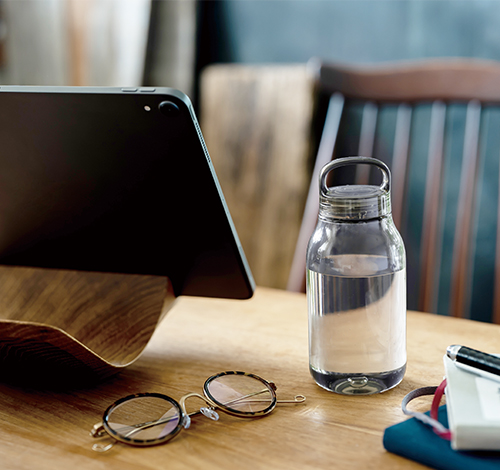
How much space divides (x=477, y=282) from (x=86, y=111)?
1.41 meters

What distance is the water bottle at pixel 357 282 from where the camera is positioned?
0.54 m

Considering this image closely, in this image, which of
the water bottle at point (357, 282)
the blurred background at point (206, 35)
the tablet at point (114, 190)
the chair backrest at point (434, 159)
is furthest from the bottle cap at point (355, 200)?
the blurred background at point (206, 35)

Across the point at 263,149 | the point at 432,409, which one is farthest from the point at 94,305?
the point at 263,149

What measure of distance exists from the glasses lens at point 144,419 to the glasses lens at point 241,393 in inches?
2.1

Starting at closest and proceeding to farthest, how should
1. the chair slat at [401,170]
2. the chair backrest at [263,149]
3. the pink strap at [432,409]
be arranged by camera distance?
the pink strap at [432,409] < the chair slat at [401,170] < the chair backrest at [263,149]

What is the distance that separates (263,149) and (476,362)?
52.0 inches

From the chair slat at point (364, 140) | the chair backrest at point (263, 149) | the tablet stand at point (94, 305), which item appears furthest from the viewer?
the chair backrest at point (263, 149)

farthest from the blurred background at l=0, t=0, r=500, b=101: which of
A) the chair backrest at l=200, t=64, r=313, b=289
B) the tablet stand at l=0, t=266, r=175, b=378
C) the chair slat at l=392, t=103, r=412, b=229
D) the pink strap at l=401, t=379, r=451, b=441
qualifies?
the pink strap at l=401, t=379, r=451, b=441

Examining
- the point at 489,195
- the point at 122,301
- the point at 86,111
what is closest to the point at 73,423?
the point at 122,301

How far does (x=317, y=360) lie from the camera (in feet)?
1.88

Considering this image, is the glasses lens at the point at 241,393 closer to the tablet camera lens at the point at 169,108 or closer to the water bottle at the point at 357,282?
the water bottle at the point at 357,282

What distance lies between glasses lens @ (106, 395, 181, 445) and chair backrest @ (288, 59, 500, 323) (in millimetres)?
663

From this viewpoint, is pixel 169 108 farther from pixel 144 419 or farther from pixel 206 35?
pixel 206 35

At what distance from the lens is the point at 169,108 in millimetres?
513
